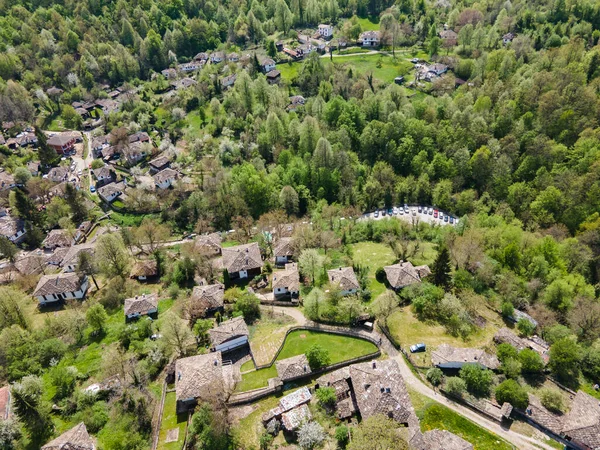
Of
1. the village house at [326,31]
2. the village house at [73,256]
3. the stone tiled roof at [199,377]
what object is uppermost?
the village house at [326,31]

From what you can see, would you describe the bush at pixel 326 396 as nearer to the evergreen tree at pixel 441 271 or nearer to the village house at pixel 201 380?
the village house at pixel 201 380

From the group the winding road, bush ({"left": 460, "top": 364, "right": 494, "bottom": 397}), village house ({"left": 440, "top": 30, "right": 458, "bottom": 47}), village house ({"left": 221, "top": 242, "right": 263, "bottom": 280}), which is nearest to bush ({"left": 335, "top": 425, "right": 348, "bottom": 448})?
the winding road

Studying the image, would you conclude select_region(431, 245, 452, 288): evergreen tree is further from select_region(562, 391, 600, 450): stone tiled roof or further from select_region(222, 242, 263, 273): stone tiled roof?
select_region(222, 242, 263, 273): stone tiled roof

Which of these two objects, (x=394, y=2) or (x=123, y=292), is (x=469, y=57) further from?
(x=123, y=292)

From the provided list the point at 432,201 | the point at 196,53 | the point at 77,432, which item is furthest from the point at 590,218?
the point at 196,53

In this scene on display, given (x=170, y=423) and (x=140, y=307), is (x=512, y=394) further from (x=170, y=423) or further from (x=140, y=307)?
(x=140, y=307)

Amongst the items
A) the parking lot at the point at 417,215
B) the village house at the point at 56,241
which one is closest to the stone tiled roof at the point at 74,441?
the village house at the point at 56,241
